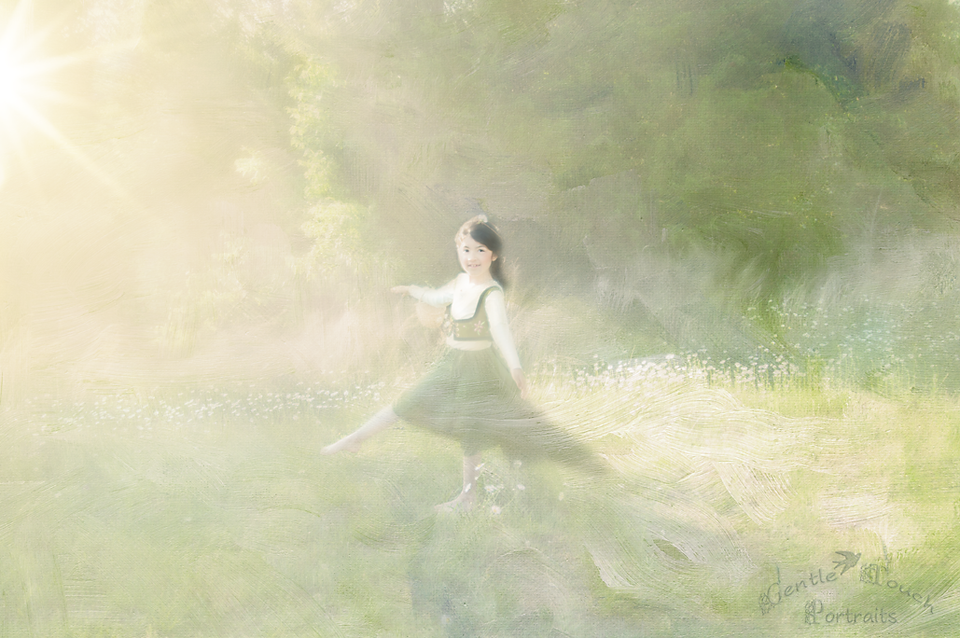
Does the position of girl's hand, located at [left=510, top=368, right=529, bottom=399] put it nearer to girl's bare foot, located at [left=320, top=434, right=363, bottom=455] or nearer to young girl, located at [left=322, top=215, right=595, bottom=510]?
young girl, located at [left=322, top=215, right=595, bottom=510]

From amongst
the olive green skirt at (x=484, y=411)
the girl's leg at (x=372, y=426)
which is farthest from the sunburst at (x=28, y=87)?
the olive green skirt at (x=484, y=411)

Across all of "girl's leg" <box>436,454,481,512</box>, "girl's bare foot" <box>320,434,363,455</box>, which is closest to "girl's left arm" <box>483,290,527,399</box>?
"girl's leg" <box>436,454,481,512</box>

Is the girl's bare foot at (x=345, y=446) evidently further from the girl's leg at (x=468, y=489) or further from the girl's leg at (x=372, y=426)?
the girl's leg at (x=468, y=489)

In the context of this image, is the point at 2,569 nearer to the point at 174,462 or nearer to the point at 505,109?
the point at 174,462

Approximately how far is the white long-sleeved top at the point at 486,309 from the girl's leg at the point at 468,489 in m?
0.42

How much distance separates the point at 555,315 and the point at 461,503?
0.87m

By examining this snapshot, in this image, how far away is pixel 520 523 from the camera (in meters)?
2.25

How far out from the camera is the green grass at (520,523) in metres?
2.24

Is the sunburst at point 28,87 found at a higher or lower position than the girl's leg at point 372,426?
higher

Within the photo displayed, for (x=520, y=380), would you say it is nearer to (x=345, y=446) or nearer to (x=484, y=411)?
(x=484, y=411)

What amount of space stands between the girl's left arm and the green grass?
6.8 inches

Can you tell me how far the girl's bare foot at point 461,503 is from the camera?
2.25 meters

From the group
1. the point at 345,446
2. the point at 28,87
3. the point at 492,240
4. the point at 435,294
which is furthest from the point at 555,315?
Result: the point at 28,87

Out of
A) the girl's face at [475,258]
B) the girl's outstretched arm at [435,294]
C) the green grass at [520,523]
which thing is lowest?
the green grass at [520,523]
